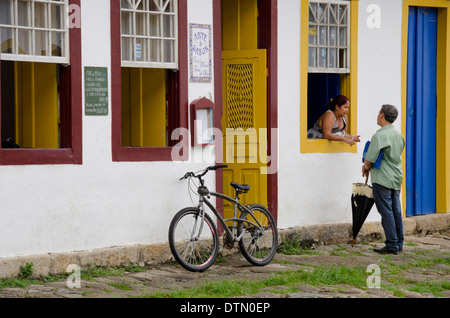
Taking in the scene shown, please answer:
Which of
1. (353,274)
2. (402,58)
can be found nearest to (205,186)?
(353,274)

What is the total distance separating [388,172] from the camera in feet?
34.9

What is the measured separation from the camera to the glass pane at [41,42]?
879 cm

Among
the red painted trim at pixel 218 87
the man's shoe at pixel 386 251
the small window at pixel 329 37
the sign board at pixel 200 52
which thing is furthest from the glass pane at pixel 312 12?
the man's shoe at pixel 386 251

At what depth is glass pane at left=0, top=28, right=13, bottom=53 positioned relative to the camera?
8539 mm

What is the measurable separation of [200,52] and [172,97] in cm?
67

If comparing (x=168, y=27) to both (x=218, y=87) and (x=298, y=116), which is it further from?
(x=298, y=116)

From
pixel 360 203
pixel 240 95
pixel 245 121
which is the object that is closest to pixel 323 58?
pixel 240 95

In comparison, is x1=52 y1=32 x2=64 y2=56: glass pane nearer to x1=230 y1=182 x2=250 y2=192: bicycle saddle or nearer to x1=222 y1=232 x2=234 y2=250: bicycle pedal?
x1=230 y1=182 x2=250 y2=192: bicycle saddle

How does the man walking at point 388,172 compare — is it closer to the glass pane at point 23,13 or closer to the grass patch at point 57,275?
the grass patch at point 57,275

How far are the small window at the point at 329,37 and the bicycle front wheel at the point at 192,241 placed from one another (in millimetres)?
3125

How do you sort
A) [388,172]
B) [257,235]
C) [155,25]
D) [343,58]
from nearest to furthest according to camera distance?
[155,25]
[257,235]
[388,172]
[343,58]

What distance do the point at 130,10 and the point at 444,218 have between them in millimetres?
6337

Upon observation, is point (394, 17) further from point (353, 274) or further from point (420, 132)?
point (353, 274)

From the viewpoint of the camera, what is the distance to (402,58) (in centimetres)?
1238
